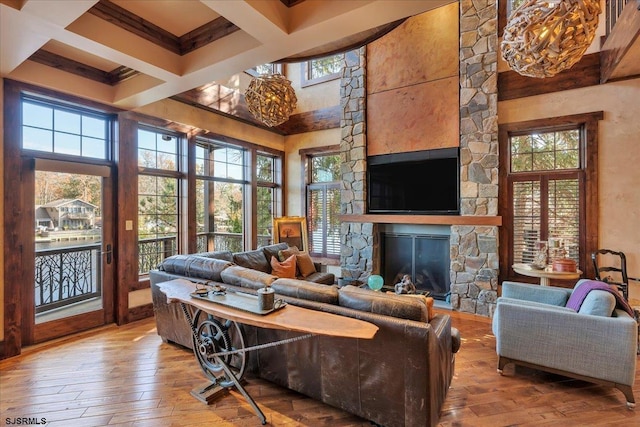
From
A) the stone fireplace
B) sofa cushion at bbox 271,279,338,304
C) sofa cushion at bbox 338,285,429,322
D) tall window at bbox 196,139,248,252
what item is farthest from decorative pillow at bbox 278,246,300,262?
sofa cushion at bbox 338,285,429,322

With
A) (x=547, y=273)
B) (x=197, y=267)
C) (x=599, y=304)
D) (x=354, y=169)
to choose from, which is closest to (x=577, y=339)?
(x=599, y=304)

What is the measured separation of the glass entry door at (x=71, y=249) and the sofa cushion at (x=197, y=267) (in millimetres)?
1255

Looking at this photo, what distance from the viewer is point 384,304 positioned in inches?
84.2

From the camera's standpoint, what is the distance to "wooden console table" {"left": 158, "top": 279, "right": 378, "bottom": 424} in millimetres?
1849

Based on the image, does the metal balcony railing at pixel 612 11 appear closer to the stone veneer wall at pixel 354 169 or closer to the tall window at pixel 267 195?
the stone veneer wall at pixel 354 169

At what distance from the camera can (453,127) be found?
472 centimetres

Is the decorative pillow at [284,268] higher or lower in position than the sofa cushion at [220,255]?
lower

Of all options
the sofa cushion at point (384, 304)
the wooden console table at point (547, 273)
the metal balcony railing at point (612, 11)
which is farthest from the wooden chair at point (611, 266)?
the sofa cushion at point (384, 304)

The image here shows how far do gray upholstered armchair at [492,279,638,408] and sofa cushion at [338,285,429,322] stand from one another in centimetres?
130

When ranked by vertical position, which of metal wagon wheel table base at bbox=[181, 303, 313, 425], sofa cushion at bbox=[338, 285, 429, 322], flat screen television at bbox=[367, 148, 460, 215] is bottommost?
metal wagon wheel table base at bbox=[181, 303, 313, 425]

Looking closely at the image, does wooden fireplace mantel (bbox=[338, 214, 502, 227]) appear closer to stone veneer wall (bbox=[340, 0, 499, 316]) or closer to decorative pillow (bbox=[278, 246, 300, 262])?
stone veneer wall (bbox=[340, 0, 499, 316])

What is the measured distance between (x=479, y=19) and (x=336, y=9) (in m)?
3.45

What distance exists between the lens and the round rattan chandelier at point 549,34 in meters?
2.21

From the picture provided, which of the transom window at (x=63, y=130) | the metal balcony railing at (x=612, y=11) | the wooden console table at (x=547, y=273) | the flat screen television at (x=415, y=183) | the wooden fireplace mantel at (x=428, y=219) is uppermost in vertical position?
the metal balcony railing at (x=612, y=11)
